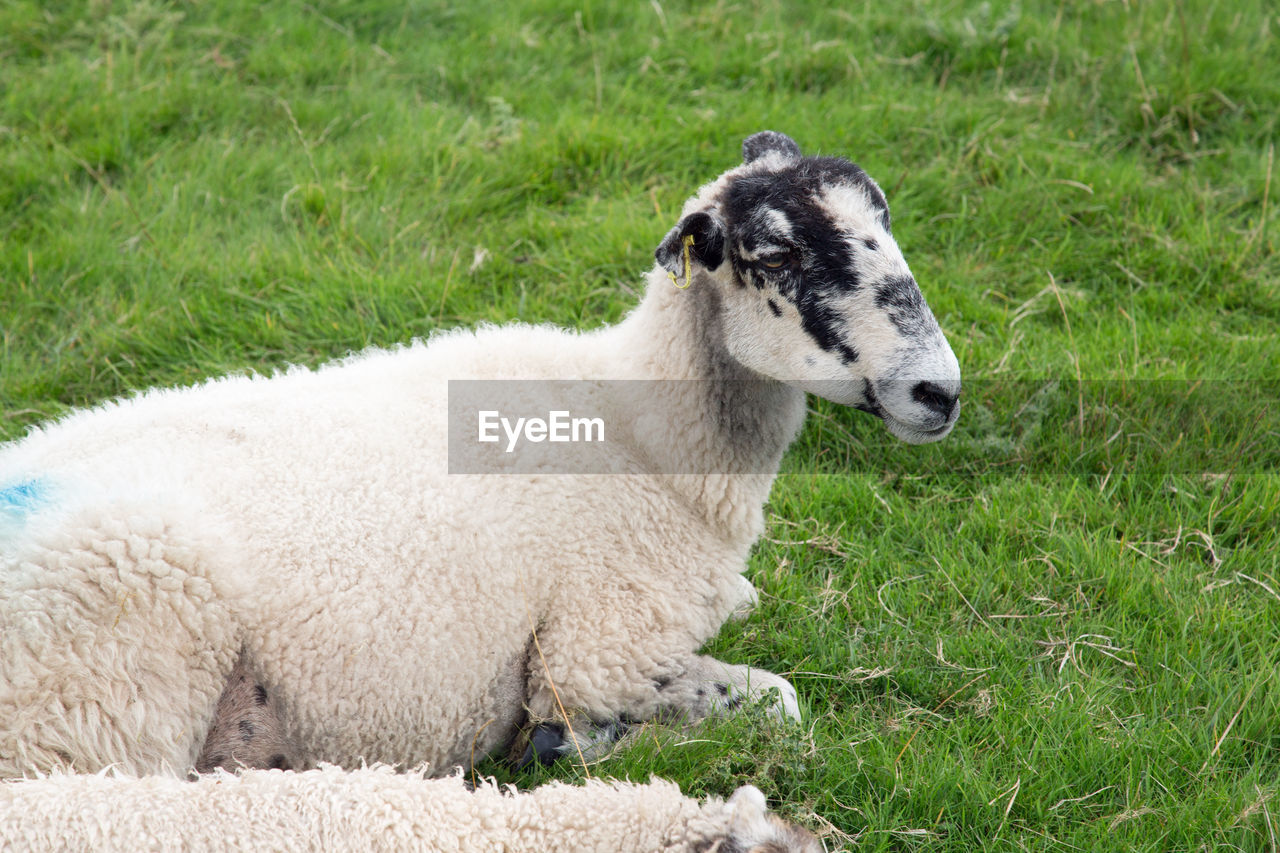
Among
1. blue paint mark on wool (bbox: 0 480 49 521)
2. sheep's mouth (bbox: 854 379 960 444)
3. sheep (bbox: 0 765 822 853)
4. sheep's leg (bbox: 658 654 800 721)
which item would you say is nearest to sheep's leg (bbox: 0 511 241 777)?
blue paint mark on wool (bbox: 0 480 49 521)

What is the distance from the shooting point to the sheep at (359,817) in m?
2.76

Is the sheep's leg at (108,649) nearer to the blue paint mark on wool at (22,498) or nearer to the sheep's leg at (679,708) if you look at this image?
the blue paint mark on wool at (22,498)

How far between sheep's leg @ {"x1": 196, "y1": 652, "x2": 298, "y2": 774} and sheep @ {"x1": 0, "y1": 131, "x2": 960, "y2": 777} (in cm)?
3

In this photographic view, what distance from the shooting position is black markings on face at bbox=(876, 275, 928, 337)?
3.59 metres

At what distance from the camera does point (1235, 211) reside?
21.2 ft

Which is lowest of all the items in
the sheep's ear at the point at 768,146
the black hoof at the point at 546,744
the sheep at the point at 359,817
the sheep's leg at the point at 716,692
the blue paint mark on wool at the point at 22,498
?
the black hoof at the point at 546,744

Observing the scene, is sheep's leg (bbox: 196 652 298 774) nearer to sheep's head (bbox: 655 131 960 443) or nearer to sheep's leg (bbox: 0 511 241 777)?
sheep's leg (bbox: 0 511 241 777)

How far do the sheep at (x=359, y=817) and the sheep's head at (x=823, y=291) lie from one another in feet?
4.60

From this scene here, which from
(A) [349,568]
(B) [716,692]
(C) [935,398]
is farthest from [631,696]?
(C) [935,398]

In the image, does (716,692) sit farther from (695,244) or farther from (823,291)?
(695,244)

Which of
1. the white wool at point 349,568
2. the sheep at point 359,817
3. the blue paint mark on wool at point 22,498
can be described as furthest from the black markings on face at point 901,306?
the blue paint mark on wool at point 22,498

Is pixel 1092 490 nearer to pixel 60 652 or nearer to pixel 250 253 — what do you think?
pixel 60 652

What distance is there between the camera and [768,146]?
4.18m

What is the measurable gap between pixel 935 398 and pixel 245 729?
94.2 inches
